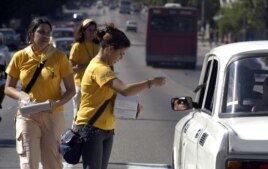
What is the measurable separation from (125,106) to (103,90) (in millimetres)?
267

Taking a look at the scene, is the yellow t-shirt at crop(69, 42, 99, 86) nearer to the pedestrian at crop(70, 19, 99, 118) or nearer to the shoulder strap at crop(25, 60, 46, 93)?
the pedestrian at crop(70, 19, 99, 118)

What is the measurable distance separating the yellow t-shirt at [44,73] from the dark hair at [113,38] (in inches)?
32.9

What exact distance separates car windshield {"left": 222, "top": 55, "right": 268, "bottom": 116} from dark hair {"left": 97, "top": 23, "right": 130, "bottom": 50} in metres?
0.97

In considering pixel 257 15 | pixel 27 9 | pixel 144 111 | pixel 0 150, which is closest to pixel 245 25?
pixel 257 15

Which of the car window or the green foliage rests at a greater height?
the car window

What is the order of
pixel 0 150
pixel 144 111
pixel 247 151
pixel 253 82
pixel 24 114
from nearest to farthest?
pixel 247 151
pixel 253 82
pixel 24 114
pixel 0 150
pixel 144 111

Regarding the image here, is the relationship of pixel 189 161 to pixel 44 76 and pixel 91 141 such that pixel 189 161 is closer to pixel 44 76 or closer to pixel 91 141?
pixel 91 141

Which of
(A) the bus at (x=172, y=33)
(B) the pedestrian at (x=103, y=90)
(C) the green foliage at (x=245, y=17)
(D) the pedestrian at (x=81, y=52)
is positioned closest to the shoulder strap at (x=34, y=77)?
(B) the pedestrian at (x=103, y=90)

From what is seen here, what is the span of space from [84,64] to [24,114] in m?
4.43

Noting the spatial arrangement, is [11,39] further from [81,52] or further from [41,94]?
[41,94]

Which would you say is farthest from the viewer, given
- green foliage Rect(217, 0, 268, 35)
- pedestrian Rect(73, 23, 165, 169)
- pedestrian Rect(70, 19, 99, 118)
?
green foliage Rect(217, 0, 268, 35)

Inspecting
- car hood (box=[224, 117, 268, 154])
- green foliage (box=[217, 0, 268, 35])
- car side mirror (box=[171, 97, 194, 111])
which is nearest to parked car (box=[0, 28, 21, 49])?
green foliage (box=[217, 0, 268, 35])

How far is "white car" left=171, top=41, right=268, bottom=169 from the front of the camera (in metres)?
6.07

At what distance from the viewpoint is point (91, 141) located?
304 inches
